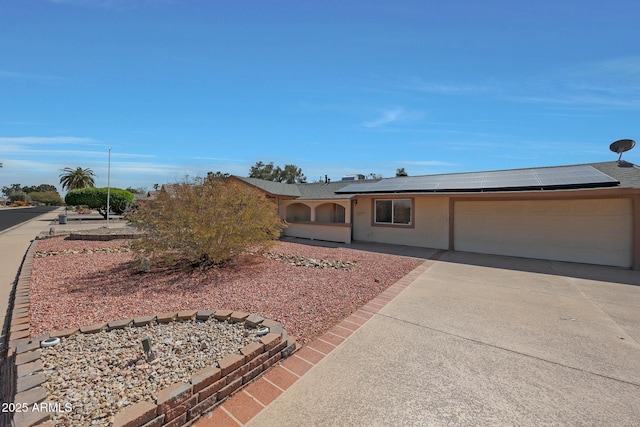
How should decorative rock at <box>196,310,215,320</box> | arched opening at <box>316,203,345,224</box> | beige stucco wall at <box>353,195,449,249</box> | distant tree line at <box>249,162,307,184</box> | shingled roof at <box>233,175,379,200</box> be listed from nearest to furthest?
decorative rock at <box>196,310,215,320</box>, beige stucco wall at <box>353,195,449,249</box>, shingled roof at <box>233,175,379,200</box>, arched opening at <box>316,203,345,224</box>, distant tree line at <box>249,162,307,184</box>

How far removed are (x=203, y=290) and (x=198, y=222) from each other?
1914 mm

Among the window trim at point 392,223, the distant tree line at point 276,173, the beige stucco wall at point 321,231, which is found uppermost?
the distant tree line at point 276,173

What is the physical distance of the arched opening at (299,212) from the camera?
1753 centimetres

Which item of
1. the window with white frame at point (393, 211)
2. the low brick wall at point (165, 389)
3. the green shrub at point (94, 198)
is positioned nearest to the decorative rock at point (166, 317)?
the low brick wall at point (165, 389)

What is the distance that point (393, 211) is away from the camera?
1327 centimetres

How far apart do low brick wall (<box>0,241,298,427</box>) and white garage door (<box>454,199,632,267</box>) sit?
1065cm

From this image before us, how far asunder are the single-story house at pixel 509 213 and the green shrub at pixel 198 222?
696 centimetres

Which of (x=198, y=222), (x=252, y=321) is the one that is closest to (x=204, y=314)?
(x=252, y=321)

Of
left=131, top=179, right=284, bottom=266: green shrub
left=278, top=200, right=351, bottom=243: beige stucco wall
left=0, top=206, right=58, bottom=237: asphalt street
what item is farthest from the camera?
left=0, top=206, right=58, bottom=237: asphalt street

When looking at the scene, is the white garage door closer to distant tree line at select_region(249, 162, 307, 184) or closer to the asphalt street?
the asphalt street

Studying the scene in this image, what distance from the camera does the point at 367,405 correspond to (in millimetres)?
2566

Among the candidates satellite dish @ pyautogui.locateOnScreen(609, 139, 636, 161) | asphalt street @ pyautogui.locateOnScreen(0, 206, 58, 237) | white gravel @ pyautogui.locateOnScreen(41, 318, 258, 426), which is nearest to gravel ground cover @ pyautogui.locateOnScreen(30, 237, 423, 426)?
white gravel @ pyautogui.locateOnScreen(41, 318, 258, 426)

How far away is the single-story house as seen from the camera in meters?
8.95

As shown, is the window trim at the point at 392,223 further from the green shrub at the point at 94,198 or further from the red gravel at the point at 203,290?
the green shrub at the point at 94,198
